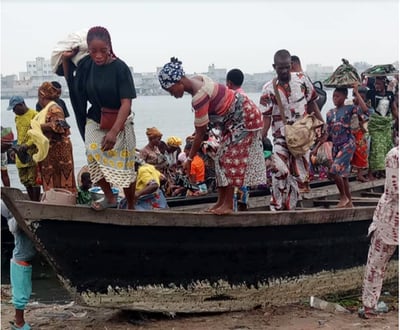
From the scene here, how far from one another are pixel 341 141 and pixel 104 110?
9.55 feet

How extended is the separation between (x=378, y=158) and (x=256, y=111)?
3.87 metres

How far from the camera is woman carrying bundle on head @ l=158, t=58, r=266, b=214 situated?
232 inches

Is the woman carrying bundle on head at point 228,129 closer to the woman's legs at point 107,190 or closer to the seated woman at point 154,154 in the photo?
the woman's legs at point 107,190

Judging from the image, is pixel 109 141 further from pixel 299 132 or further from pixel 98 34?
pixel 299 132

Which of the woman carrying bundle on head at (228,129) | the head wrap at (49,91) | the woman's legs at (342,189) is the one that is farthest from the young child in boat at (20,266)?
the woman's legs at (342,189)

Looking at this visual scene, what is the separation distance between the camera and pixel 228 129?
6234 mm

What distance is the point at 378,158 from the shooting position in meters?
9.65

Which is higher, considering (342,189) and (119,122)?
(119,122)

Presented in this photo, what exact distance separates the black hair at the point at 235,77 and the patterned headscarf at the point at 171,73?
175cm

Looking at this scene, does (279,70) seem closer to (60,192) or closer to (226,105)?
(226,105)

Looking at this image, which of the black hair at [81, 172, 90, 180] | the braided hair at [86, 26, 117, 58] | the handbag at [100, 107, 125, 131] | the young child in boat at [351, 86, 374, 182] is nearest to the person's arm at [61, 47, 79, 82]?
the braided hair at [86, 26, 117, 58]

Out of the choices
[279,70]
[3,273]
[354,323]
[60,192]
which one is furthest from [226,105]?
[3,273]

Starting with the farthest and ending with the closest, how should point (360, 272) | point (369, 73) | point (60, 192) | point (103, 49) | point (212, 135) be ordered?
point (369, 73), point (212, 135), point (360, 272), point (60, 192), point (103, 49)

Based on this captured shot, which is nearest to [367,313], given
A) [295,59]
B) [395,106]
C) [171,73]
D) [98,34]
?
[171,73]
